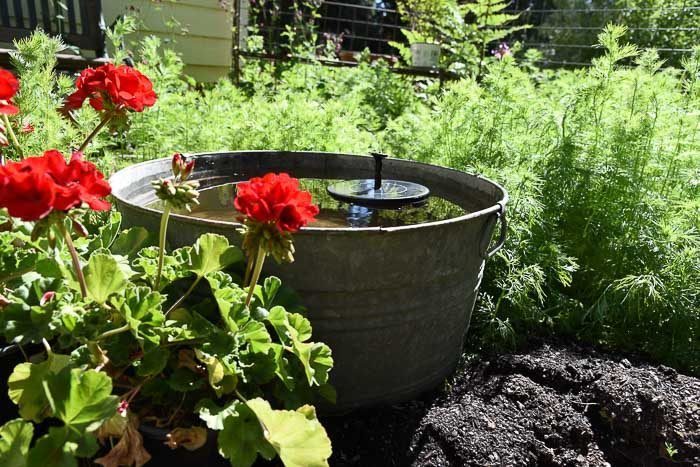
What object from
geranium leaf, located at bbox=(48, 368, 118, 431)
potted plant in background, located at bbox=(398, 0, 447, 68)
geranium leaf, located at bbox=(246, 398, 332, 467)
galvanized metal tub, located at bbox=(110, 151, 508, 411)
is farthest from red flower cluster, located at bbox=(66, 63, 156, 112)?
potted plant in background, located at bbox=(398, 0, 447, 68)

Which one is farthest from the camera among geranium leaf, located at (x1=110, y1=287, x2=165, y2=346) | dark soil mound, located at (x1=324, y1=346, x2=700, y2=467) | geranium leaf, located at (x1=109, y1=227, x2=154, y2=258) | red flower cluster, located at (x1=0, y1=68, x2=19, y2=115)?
dark soil mound, located at (x1=324, y1=346, x2=700, y2=467)

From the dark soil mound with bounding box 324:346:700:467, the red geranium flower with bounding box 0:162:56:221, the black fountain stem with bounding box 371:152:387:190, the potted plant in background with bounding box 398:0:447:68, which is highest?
the potted plant in background with bounding box 398:0:447:68

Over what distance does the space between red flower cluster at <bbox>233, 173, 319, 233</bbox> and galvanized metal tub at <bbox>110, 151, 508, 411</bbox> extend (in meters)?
0.23

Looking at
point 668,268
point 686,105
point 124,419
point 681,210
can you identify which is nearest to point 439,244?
point 124,419

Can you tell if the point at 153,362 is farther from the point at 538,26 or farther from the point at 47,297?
the point at 538,26

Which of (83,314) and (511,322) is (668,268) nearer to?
(511,322)

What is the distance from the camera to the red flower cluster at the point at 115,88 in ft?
5.04

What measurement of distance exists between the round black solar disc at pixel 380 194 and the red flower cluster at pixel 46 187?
965 mm

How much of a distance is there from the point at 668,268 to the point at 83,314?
2.19 meters

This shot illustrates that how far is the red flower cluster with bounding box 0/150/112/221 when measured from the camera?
1.08 m

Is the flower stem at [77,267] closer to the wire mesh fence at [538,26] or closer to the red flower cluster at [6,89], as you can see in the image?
the red flower cluster at [6,89]

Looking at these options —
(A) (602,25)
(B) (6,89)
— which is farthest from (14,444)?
(A) (602,25)

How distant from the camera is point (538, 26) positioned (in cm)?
934

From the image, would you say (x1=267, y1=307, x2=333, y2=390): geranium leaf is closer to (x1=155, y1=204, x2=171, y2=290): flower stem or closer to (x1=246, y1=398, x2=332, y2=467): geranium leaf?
(x1=246, y1=398, x2=332, y2=467): geranium leaf
